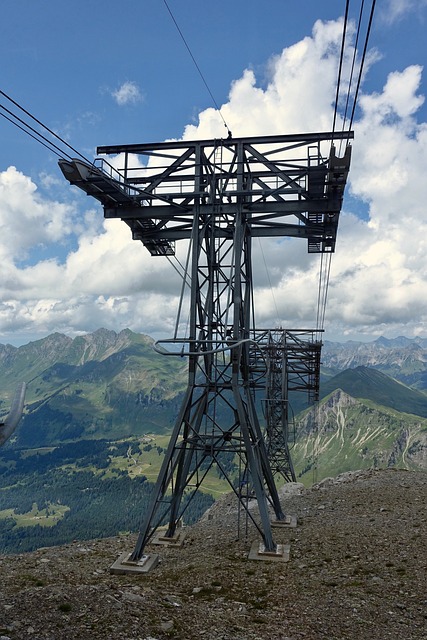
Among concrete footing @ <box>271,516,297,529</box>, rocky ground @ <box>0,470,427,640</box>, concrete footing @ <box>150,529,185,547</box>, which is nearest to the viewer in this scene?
rocky ground @ <box>0,470,427,640</box>

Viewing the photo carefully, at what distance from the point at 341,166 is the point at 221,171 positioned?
5.12m

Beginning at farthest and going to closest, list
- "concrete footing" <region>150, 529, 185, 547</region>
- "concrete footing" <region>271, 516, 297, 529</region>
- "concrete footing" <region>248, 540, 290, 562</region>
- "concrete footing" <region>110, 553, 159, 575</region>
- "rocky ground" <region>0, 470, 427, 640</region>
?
"concrete footing" <region>271, 516, 297, 529</region> < "concrete footing" <region>150, 529, 185, 547</region> < "concrete footing" <region>248, 540, 290, 562</region> < "concrete footing" <region>110, 553, 159, 575</region> < "rocky ground" <region>0, 470, 427, 640</region>

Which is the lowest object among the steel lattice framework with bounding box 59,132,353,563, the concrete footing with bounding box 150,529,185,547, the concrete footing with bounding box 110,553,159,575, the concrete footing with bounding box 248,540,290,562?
the concrete footing with bounding box 150,529,185,547

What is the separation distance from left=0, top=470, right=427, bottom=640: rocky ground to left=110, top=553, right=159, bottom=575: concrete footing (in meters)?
0.33

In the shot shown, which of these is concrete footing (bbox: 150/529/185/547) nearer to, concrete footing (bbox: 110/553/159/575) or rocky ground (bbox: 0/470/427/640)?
rocky ground (bbox: 0/470/427/640)

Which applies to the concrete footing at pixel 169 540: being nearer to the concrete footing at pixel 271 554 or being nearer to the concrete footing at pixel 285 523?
the concrete footing at pixel 271 554

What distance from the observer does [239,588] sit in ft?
40.3

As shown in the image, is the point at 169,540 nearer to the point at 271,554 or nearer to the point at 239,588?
the point at 271,554

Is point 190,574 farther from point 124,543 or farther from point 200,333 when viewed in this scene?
point 200,333

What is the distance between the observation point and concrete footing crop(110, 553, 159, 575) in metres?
14.5

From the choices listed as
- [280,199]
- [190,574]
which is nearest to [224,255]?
[280,199]

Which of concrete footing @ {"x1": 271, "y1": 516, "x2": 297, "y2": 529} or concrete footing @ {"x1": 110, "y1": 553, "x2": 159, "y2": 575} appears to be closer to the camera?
concrete footing @ {"x1": 110, "y1": 553, "x2": 159, "y2": 575}

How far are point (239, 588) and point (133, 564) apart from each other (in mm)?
4339

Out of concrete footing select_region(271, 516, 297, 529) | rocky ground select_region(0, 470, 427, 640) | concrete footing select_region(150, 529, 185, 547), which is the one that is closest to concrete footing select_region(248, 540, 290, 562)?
Answer: rocky ground select_region(0, 470, 427, 640)
